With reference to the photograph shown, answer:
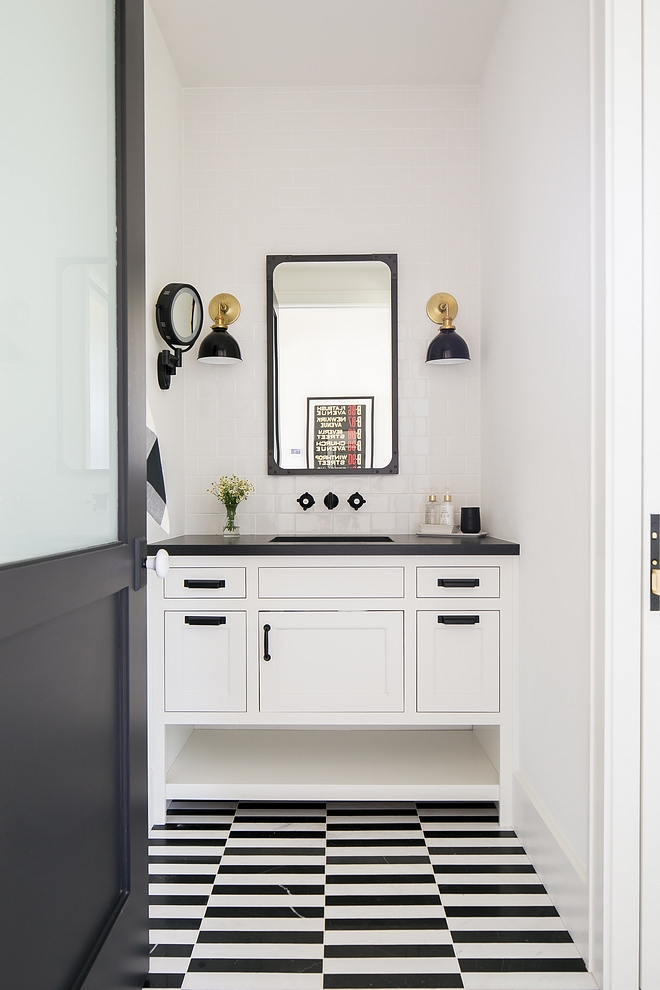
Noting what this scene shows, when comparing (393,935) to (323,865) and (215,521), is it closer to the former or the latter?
(323,865)

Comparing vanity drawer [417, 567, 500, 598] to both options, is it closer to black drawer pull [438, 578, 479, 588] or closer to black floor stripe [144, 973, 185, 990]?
black drawer pull [438, 578, 479, 588]

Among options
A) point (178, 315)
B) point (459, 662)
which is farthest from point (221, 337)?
point (459, 662)

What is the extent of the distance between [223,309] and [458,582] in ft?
5.50

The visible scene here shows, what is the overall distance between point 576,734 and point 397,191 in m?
2.54

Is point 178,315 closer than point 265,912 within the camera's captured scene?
No

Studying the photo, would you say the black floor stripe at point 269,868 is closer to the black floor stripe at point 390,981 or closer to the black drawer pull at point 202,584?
the black floor stripe at point 390,981

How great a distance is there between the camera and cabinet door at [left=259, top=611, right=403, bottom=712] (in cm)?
256

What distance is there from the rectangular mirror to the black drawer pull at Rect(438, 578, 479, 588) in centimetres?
83

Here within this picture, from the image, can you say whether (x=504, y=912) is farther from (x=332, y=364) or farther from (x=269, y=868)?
(x=332, y=364)

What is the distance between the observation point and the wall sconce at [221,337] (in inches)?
122

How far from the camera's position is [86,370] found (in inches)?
52.3

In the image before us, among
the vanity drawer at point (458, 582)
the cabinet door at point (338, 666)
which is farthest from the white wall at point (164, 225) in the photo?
the vanity drawer at point (458, 582)

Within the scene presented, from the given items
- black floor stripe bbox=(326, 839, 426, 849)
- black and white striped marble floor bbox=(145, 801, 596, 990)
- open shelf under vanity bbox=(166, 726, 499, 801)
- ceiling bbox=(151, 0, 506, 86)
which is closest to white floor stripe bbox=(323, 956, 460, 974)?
black and white striped marble floor bbox=(145, 801, 596, 990)

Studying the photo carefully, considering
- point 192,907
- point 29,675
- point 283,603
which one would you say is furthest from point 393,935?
point 29,675
